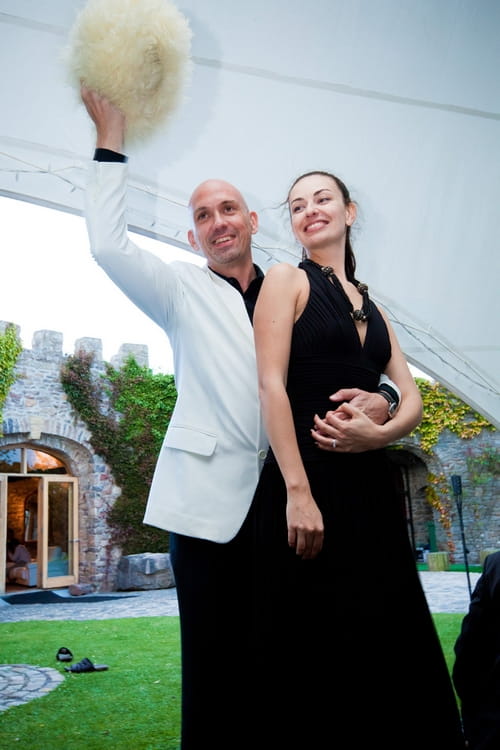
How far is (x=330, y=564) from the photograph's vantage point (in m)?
1.10

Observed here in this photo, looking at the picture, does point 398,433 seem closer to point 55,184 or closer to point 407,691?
point 407,691

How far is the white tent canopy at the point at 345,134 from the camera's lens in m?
2.33

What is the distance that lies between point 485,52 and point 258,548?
2.15m

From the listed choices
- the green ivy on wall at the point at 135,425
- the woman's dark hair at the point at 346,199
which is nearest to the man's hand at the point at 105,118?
the woman's dark hair at the point at 346,199

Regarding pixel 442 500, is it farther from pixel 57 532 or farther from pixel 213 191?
pixel 213 191

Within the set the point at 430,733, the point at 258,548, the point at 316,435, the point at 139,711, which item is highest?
the point at 316,435

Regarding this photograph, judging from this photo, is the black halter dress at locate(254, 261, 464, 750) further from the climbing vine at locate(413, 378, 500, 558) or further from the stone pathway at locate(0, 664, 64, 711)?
the climbing vine at locate(413, 378, 500, 558)

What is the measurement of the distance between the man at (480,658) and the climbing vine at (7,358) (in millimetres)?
9590

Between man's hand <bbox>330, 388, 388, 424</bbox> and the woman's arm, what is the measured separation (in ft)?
0.38

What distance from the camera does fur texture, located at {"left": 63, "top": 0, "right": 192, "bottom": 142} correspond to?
1269 millimetres

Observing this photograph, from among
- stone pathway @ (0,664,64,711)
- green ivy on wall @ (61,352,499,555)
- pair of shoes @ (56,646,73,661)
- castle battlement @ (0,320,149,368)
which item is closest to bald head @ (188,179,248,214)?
stone pathway @ (0,664,64,711)

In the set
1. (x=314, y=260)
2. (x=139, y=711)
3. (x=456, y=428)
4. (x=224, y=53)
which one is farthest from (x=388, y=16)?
(x=456, y=428)

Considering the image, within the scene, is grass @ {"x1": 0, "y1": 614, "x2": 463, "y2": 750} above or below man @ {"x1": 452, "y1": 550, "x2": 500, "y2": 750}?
below

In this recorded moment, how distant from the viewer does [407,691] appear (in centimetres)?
104
